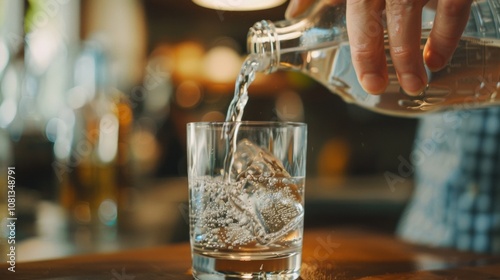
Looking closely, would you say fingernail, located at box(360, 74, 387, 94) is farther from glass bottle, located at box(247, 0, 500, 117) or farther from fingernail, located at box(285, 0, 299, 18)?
fingernail, located at box(285, 0, 299, 18)

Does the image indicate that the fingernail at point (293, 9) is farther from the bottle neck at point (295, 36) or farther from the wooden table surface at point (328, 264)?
the wooden table surface at point (328, 264)

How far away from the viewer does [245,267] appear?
2.50 feet

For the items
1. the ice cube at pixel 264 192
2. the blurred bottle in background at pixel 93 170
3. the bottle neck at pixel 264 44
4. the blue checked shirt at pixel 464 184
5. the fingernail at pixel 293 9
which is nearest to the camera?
the ice cube at pixel 264 192

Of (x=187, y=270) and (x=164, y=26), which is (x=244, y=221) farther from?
(x=164, y=26)

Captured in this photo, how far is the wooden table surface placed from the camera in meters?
0.84

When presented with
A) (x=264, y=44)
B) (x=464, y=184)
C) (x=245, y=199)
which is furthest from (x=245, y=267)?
(x=464, y=184)

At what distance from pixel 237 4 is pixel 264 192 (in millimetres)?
1980

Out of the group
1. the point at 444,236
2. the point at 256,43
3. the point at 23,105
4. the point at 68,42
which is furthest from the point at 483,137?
the point at 68,42

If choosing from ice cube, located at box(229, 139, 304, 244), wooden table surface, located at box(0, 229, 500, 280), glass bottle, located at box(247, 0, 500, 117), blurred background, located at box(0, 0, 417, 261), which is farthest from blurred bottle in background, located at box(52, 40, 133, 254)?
ice cube, located at box(229, 139, 304, 244)

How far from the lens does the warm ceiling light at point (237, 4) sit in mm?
2600

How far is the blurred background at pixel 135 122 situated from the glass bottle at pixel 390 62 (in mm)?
752

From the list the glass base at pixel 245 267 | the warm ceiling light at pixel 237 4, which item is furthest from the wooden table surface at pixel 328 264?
the warm ceiling light at pixel 237 4

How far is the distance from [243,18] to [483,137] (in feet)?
5.79

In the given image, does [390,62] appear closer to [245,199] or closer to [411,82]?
[411,82]
